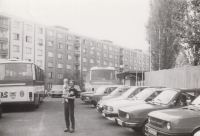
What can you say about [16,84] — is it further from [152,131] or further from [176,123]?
[176,123]

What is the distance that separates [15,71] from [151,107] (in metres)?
9.78

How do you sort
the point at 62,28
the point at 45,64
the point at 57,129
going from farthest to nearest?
the point at 62,28
the point at 45,64
the point at 57,129

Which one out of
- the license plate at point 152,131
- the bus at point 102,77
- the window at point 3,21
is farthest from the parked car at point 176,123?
the window at point 3,21

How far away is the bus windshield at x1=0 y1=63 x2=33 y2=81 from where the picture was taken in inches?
625

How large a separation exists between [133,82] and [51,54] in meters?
29.4

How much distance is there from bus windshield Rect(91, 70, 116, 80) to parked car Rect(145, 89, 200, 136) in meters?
16.2

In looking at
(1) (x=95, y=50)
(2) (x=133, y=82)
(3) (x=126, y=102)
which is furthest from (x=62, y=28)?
(3) (x=126, y=102)

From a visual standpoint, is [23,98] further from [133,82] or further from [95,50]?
[95,50]

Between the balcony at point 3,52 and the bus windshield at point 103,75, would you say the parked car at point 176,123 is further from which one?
the balcony at point 3,52

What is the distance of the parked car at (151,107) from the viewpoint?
8.52 m

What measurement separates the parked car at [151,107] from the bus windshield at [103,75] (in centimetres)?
1439

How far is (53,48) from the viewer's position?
218 feet

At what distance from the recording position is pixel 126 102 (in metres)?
11.0

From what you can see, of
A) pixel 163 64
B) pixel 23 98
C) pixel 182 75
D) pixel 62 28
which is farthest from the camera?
pixel 62 28
